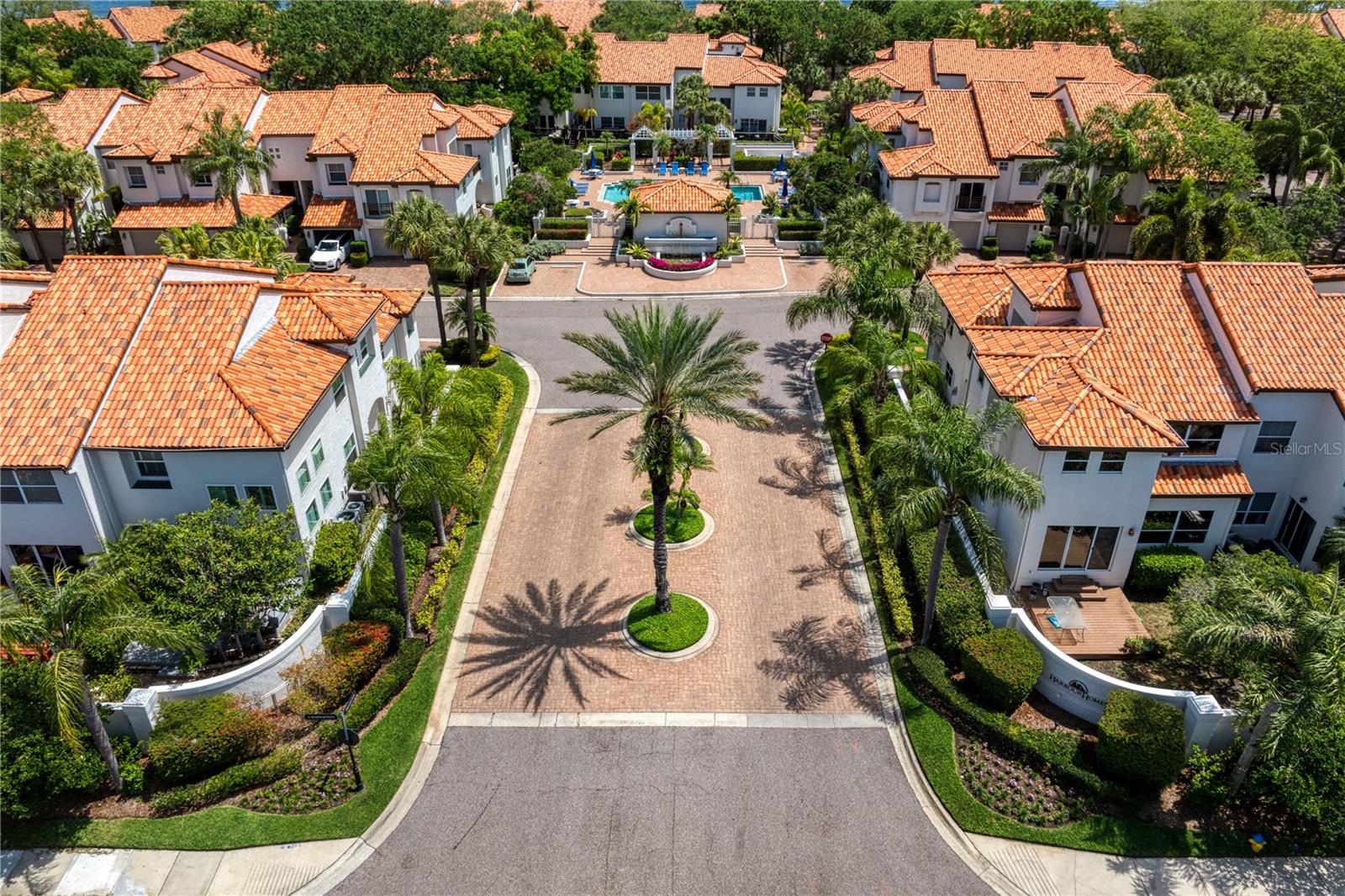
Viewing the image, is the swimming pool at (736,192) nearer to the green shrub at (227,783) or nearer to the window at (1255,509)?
the window at (1255,509)

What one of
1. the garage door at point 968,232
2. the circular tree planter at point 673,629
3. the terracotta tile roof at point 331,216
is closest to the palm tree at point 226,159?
the terracotta tile roof at point 331,216

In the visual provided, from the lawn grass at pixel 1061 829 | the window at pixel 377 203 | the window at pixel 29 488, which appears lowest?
the lawn grass at pixel 1061 829

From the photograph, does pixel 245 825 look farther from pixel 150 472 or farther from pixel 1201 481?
pixel 1201 481

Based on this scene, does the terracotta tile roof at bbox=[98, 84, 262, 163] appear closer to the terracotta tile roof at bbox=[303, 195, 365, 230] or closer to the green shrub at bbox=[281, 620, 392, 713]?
the terracotta tile roof at bbox=[303, 195, 365, 230]

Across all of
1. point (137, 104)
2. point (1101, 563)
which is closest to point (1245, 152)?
point (1101, 563)

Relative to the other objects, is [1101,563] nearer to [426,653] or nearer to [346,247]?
[426,653]

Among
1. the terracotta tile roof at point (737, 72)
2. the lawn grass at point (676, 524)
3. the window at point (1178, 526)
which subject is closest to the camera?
the window at point (1178, 526)

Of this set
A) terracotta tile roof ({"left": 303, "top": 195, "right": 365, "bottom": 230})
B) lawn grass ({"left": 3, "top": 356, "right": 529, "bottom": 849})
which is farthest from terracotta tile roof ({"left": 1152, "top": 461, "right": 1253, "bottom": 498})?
terracotta tile roof ({"left": 303, "top": 195, "right": 365, "bottom": 230})

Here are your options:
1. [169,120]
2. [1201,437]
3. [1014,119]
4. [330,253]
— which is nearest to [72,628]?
[1201,437]
